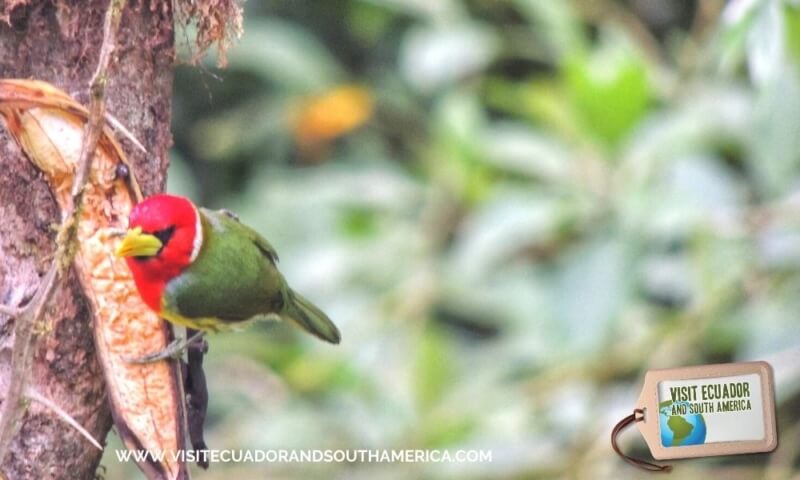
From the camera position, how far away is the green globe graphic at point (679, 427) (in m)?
1.36

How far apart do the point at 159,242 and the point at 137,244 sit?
2 cm

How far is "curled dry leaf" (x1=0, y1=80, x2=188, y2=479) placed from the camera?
3.59 feet

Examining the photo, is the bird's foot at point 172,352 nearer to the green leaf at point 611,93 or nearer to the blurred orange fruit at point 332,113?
the green leaf at point 611,93

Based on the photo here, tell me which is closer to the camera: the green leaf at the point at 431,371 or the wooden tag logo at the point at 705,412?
the wooden tag logo at the point at 705,412

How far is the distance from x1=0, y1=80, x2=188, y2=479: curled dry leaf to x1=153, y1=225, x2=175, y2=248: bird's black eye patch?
3.5 inches

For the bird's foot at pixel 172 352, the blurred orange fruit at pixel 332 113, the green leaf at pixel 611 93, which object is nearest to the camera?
the bird's foot at pixel 172 352

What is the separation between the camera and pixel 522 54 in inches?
138

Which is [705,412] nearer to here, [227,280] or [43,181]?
[227,280]

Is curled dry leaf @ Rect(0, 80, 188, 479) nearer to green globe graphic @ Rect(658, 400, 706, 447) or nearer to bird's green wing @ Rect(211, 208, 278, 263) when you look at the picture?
bird's green wing @ Rect(211, 208, 278, 263)

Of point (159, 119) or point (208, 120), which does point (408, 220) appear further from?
point (159, 119)

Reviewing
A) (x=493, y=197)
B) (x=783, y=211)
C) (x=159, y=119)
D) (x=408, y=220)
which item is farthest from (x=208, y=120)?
(x=159, y=119)

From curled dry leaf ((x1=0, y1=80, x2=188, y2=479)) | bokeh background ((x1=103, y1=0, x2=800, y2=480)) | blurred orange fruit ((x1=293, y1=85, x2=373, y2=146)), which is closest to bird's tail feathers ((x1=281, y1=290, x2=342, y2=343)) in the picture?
curled dry leaf ((x1=0, y1=80, x2=188, y2=479))

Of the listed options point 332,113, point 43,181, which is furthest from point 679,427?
point 332,113

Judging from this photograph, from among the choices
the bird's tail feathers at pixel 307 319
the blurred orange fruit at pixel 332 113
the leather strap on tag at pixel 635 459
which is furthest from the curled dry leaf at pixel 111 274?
→ the blurred orange fruit at pixel 332 113
